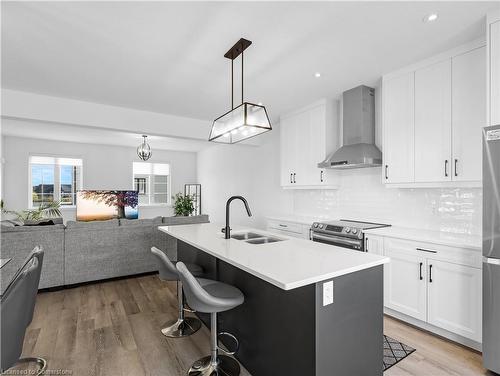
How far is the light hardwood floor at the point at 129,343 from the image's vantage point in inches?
81.9

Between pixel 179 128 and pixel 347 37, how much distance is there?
128 inches

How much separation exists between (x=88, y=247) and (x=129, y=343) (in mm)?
1920

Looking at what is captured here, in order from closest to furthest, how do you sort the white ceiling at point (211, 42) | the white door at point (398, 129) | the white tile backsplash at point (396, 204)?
1. the white ceiling at point (211, 42)
2. the white tile backsplash at point (396, 204)
3. the white door at point (398, 129)

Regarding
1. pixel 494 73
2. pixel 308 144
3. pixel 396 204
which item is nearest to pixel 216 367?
pixel 396 204

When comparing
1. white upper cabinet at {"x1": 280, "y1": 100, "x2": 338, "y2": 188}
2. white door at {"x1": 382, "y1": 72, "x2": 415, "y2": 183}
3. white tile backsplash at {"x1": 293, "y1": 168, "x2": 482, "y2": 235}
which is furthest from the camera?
white upper cabinet at {"x1": 280, "y1": 100, "x2": 338, "y2": 188}

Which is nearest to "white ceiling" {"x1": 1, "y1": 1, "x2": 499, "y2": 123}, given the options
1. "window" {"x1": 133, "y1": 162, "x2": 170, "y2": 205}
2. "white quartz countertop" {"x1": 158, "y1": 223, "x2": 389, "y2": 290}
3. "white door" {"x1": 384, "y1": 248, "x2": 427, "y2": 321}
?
"white quartz countertop" {"x1": 158, "y1": 223, "x2": 389, "y2": 290}

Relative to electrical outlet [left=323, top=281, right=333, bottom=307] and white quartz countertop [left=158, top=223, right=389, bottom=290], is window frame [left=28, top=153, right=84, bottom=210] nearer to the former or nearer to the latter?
white quartz countertop [left=158, top=223, right=389, bottom=290]

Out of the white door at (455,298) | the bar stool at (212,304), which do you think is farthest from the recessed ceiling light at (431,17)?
the bar stool at (212,304)

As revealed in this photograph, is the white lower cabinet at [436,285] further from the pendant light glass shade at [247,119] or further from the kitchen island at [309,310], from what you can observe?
the pendant light glass shade at [247,119]

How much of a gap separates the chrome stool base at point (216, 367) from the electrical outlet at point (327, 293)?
100cm

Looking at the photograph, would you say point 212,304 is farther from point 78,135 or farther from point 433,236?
point 78,135

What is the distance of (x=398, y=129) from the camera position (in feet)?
10.1

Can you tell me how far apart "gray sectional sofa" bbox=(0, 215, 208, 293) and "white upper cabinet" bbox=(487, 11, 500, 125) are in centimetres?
385

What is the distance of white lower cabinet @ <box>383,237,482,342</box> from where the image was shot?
88.7 inches
